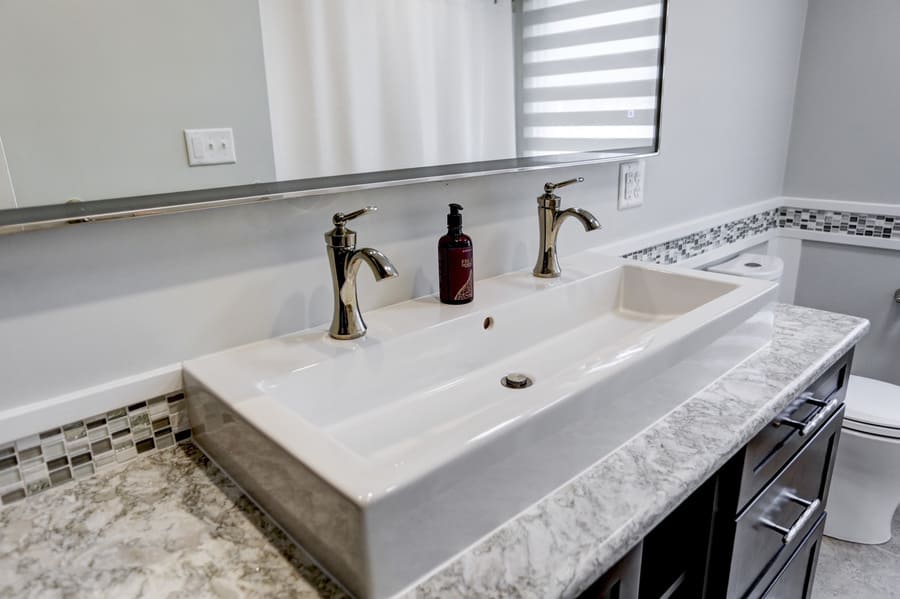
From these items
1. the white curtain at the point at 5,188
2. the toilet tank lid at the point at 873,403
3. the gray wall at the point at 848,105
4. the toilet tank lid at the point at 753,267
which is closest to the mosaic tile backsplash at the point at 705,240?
the toilet tank lid at the point at 753,267

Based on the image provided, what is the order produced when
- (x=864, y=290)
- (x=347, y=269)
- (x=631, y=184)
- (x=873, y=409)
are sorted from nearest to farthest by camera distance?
(x=347, y=269) → (x=631, y=184) → (x=873, y=409) → (x=864, y=290)

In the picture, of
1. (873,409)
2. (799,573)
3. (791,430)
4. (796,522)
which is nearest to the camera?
(791,430)

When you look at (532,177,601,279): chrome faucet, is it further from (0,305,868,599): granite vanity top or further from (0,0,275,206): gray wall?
(0,0,275,206): gray wall

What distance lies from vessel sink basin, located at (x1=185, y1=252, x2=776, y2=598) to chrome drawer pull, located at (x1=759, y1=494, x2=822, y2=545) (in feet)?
0.97

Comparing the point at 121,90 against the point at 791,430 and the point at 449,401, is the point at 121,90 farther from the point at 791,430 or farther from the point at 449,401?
the point at 791,430

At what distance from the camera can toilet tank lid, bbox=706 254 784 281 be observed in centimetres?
186

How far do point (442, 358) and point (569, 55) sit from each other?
75 centimetres

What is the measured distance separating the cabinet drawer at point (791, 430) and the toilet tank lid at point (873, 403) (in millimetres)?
566

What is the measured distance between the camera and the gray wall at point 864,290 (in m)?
2.21

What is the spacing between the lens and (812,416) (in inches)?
44.1

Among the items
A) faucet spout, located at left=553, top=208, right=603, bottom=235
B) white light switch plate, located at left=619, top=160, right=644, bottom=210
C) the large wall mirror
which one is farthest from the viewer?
white light switch plate, located at left=619, top=160, right=644, bottom=210

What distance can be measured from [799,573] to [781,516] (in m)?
→ 0.27

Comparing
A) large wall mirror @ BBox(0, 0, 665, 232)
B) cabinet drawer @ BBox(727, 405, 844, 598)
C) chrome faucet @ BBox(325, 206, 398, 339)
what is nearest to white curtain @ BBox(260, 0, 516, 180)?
large wall mirror @ BBox(0, 0, 665, 232)

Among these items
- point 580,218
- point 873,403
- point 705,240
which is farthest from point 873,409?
point 580,218
